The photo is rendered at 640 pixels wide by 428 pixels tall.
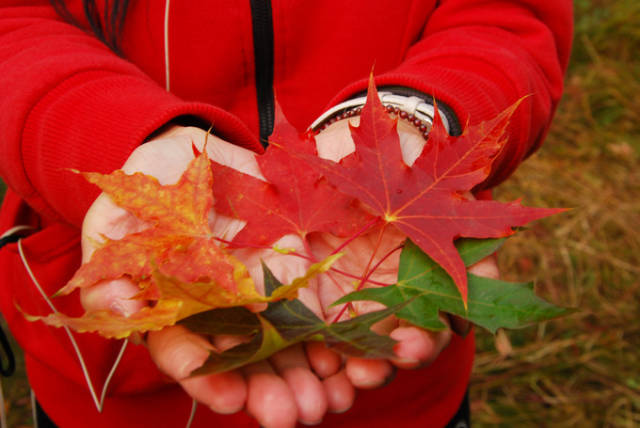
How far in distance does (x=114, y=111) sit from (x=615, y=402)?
153 centimetres

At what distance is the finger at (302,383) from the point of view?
518mm

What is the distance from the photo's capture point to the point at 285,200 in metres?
0.66

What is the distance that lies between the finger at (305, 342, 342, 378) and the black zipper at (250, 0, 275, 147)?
0.39 metres

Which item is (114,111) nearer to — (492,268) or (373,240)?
(373,240)

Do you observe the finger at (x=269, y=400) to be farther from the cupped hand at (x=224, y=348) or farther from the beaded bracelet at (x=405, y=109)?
the beaded bracelet at (x=405, y=109)

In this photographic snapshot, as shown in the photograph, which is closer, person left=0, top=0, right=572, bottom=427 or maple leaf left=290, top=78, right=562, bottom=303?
maple leaf left=290, top=78, right=562, bottom=303

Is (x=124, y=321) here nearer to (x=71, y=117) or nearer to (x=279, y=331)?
(x=279, y=331)

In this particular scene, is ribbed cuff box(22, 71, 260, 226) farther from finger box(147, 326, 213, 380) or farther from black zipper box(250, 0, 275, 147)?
finger box(147, 326, 213, 380)

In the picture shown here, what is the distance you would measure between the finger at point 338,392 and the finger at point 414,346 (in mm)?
65

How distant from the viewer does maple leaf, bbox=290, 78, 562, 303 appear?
1.98 ft

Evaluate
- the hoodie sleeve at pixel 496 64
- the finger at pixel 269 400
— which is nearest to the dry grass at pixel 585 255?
the hoodie sleeve at pixel 496 64

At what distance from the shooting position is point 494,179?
927mm

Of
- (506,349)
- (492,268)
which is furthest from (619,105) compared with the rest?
(492,268)

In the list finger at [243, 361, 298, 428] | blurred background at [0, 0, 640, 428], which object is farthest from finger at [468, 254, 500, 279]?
blurred background at [0, 0, 640, 428]
